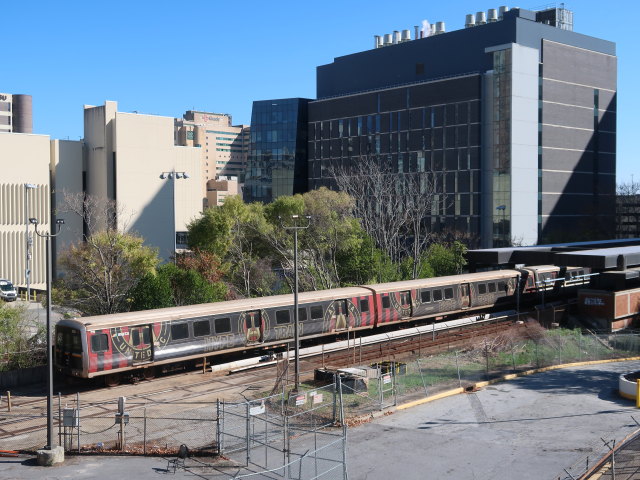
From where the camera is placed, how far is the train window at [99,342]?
86.6ft

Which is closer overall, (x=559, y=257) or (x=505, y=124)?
(x=559, y=257)

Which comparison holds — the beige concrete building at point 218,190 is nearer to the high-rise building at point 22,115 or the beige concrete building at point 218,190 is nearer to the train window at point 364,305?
the high-rise building at point 22,115

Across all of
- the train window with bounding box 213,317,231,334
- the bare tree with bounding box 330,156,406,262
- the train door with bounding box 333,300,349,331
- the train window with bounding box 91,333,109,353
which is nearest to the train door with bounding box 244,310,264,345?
the train window with bounding box 213,317,231,334

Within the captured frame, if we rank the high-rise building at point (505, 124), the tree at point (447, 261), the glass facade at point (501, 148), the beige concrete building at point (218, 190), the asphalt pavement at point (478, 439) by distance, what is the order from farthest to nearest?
the beige concrete building at point (218, 190), the high-rise building at point (505, 124), the glass facade at point (501, 148), the tree at point (447, 261), the asphalt pavement at point (478, 439)

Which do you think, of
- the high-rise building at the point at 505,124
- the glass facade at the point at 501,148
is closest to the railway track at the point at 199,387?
the glass facade at the point at 501,148

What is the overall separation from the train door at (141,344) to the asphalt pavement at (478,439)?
308 inches

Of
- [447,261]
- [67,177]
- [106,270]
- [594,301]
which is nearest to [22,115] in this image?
[67,177]

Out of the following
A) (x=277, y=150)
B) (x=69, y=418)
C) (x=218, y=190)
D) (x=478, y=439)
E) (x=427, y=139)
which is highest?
(x=277, y=150)

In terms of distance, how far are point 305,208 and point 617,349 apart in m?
31.1

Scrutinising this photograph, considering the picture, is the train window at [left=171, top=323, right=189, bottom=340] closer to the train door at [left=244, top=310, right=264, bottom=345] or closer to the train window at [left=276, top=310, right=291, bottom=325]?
the train door at [left=244, top=310, right=264, bottom=345]

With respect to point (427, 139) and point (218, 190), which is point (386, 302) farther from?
point (218, 190)

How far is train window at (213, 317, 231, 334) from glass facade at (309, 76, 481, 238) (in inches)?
2136

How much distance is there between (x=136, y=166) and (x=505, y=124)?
1726 inches

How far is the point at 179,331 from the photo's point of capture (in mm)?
29047
